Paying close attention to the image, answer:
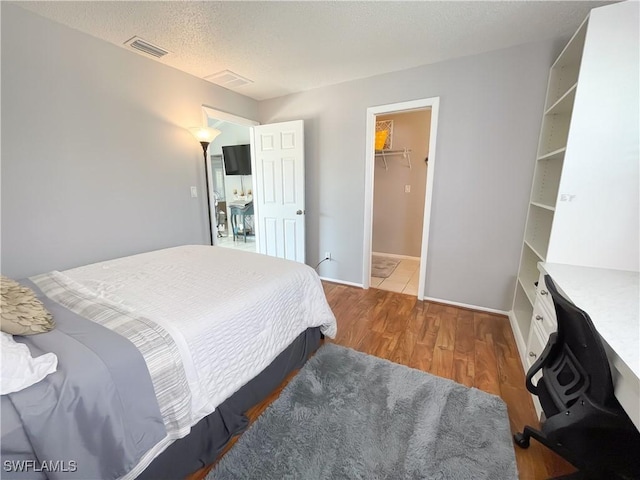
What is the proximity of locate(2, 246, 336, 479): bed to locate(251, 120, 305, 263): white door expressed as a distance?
156 centimetres

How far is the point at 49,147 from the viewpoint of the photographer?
76.2 inches

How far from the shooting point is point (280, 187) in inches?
136

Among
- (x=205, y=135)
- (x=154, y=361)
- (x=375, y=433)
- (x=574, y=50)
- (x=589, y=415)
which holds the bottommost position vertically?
(x=375, y=433)

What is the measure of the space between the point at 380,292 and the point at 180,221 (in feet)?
7.89

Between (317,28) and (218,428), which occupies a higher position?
(317,28)

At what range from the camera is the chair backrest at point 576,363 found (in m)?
0.89

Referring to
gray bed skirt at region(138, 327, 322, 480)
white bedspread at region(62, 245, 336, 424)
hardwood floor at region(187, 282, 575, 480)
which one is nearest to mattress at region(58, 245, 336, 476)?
white bedspread at region(62, 245, 336, 424)

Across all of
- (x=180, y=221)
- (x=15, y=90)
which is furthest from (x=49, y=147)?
(x=180, y=221)

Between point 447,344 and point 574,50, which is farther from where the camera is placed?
point 447,344

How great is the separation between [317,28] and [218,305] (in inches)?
79.2

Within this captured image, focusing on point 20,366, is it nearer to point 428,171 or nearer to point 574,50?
point 428,171

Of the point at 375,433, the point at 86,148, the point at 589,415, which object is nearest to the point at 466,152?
the point at 589,415

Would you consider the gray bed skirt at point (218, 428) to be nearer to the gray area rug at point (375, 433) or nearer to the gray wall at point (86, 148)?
the gray area rug at point (375, 433)

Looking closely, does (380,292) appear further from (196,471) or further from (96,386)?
(96,386)
